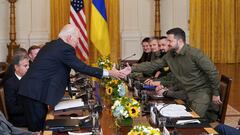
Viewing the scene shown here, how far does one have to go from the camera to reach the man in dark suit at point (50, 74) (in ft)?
14.3

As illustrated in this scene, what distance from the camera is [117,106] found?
3287mm

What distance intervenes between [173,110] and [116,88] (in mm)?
708

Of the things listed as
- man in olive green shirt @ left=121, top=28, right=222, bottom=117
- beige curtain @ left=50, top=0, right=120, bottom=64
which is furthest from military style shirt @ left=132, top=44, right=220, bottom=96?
beige curtain @ left=50, top=0, right=120, bottom=64

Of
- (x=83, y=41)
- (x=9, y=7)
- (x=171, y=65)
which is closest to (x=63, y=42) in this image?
(x=171, y=65)

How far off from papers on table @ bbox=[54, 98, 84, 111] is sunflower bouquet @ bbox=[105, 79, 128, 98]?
310 mm

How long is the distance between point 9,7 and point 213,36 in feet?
18.7

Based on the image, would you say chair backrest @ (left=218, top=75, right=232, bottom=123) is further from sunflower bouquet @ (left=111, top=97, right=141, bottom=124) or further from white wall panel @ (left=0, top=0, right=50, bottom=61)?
white wall panel @ (left=0, top=0, right=50, bottom=61)

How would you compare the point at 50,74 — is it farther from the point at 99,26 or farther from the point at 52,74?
the point at 99,26

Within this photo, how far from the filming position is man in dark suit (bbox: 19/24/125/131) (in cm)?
434

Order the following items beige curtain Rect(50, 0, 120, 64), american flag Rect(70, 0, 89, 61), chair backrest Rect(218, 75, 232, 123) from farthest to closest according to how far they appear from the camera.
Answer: beige curtain Rect(50, 0, 120, 64) < american flag Rect(70, 0, 89, 61) < chair backrest Rect(218, 75, 232, 123)

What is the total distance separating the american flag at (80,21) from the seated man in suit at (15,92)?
519 cm

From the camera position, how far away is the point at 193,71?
16.8 ft

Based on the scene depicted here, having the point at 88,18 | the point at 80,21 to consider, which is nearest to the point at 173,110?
the point at 80,21

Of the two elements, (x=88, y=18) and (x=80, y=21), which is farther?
(x=88, y=18)
